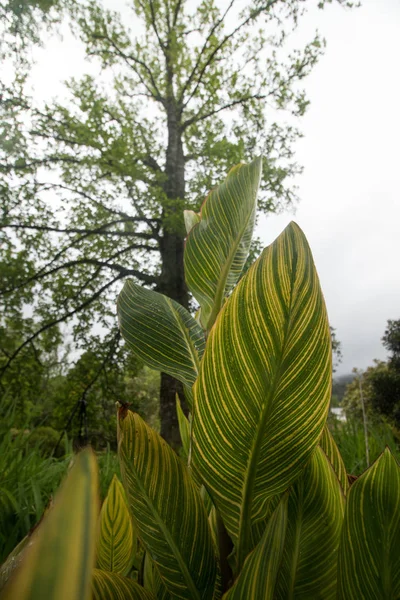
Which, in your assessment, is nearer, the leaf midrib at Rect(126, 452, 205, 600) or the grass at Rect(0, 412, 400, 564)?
the leaf midrib at Rect(126, 452, 205, 600)

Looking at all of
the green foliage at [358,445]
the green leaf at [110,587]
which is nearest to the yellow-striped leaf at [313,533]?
the green leaf at [110,587]

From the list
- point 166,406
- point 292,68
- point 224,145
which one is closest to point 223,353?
point 166,406

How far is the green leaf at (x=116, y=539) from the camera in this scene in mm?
548

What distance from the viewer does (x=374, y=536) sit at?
0.33 metres

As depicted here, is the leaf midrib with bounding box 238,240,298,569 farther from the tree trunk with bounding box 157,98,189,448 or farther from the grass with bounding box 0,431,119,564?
the tree trunk with bounding box 157,98,189,448

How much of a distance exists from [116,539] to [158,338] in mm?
343

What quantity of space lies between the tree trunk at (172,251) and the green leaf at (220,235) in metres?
3.73

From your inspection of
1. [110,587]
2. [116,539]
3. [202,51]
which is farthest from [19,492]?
[202,51]

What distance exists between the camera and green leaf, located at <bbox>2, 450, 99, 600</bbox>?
0.11m

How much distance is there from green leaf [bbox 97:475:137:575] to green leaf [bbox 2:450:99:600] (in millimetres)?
501

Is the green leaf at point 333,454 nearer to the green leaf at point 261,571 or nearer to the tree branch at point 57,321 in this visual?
the green leaf at point 261,571

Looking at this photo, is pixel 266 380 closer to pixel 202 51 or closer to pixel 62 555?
pixel 62 555

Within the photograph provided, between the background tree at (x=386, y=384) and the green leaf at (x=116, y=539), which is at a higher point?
the background tree at (x=386, y=384)

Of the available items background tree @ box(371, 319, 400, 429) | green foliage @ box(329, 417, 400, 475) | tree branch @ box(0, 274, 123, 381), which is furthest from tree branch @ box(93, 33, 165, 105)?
background tree @ box(371, 319, 400, 429)
